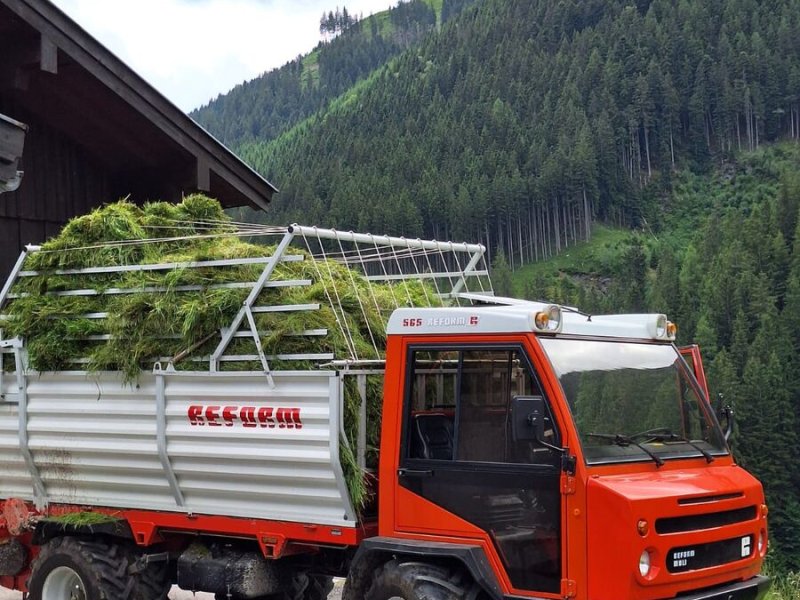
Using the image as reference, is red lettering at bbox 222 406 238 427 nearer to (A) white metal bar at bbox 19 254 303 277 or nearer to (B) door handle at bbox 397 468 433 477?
(A) white metal bar at bbox 19 254 303 277

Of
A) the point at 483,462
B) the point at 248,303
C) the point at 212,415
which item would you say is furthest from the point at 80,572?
the point at 483,462

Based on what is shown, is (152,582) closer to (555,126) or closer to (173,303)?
(173,303)

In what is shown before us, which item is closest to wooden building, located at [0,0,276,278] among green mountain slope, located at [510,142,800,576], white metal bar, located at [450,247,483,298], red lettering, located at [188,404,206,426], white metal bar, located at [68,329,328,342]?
white metal bar, located at [68,329,328,342]

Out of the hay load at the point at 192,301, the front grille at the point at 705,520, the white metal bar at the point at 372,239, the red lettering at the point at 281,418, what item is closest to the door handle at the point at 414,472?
Result: the hay load at the point at 192,301

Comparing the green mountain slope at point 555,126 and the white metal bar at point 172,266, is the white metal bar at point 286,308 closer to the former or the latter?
the white metal bar at point 172,266

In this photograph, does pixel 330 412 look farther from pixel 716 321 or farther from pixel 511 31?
pixel 511 31

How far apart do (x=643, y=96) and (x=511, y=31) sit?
41.6 metres

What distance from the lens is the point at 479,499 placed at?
6.00m

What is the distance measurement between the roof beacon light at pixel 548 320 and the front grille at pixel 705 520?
1272 millimetres

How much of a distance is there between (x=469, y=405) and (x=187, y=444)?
2265 mm

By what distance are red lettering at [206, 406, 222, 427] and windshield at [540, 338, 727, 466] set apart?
2.47m

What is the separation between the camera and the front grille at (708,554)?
18.4 ft

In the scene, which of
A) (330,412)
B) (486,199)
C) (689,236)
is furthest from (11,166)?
(689,236)

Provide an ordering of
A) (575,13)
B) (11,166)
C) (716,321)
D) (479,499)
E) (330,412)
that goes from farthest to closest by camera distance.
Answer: (575,13) → (716,321) → (11,166) → (330,412) → (479,499)
